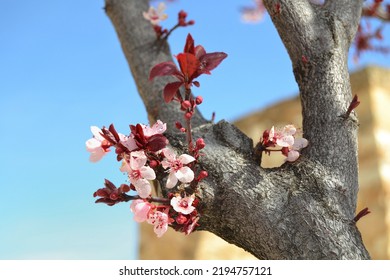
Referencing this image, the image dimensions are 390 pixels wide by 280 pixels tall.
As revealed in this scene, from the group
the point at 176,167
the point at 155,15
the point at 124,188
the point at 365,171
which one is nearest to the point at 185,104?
the point at 176,167

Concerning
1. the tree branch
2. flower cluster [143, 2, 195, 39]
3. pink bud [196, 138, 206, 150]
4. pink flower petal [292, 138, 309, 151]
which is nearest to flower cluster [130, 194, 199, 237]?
pink bud [196, 138, 206, 150]

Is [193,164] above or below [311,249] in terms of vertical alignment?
above

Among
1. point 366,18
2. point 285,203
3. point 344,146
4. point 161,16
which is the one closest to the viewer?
A: point 285,203

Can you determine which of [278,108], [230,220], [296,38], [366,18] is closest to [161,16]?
[296,38]

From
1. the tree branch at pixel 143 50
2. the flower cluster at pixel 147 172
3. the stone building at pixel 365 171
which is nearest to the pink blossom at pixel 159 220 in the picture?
the flower cluster at pixel 147 172

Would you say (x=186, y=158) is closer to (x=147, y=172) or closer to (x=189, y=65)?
(x=147, y=172)
